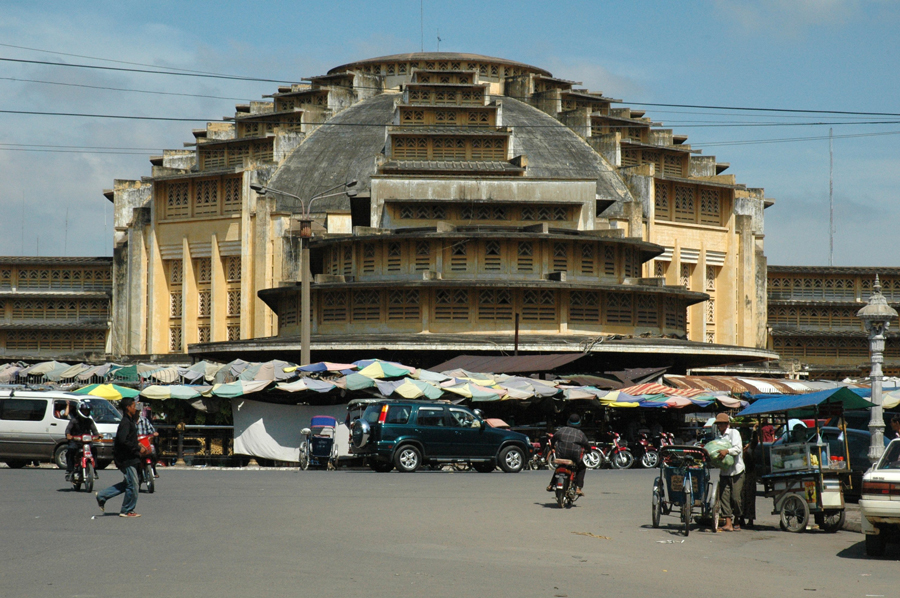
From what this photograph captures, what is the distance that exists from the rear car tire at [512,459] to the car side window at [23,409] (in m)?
10.9

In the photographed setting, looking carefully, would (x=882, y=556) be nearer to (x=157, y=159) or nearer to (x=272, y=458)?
(x=272, y=458)

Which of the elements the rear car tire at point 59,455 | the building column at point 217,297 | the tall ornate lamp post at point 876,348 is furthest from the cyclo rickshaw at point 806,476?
the building column at point 217,297

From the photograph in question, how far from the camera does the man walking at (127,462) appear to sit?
637 inches

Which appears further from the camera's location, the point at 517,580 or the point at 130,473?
the point at 130,473

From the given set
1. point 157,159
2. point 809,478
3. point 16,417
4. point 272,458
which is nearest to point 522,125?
point 157,159

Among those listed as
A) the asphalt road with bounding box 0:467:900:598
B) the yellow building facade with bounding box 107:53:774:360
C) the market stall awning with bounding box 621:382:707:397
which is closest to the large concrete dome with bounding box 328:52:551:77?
the yellow building facade with bounding box 107:53:774:360

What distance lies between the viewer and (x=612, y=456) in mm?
32844

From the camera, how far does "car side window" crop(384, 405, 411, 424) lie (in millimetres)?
27906

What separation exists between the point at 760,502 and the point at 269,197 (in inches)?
1887

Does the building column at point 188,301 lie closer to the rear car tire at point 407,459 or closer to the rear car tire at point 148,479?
the rear car tire at point 407,459

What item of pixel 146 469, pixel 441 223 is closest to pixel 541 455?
pixel 146 469

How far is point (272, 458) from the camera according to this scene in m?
32.3

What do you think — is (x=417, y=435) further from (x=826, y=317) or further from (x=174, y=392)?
(x=826, y=317)

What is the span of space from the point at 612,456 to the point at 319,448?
27.0 feet
